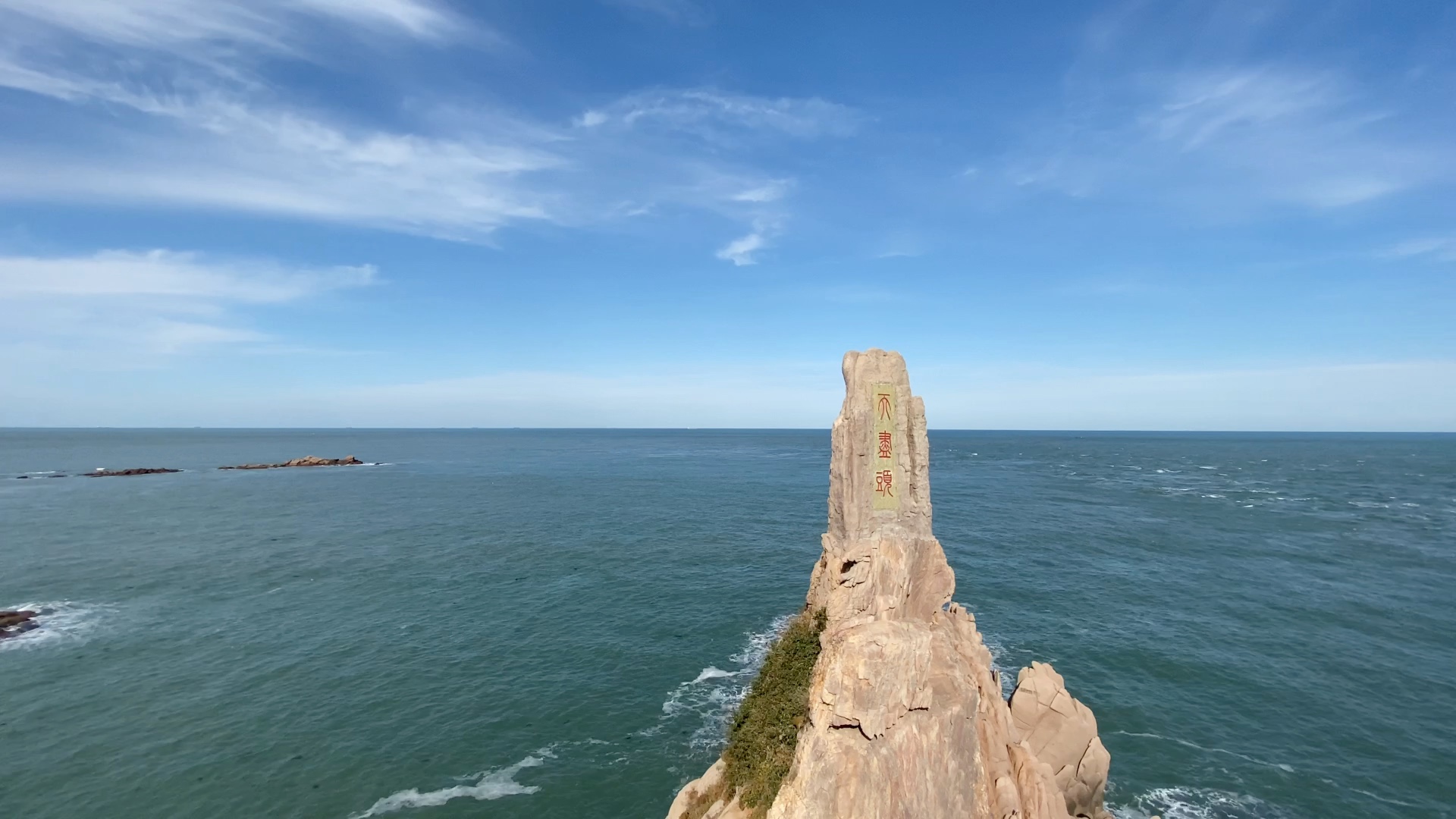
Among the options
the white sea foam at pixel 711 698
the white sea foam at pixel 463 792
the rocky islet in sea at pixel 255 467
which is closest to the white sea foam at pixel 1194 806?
the white sea foam at pixel 711 698

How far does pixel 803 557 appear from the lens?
65.4 metres

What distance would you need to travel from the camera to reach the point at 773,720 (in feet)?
86.3

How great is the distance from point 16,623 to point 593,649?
43588mm

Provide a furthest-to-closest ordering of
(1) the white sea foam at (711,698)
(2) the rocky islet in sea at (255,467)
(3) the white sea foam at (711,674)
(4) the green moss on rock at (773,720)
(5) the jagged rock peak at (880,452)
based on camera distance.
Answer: (2) the rocky islet in sea at (255,467) < (3) the white sea foam at (711,674) < (1) the white sea foam at (711,698) < (5) the jagged rock peak at (880,452) < (4) the green moss on rock at (773,720)

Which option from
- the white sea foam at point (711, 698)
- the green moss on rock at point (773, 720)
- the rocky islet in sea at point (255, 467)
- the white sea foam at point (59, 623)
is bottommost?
the white sea foam at point (711, 698)

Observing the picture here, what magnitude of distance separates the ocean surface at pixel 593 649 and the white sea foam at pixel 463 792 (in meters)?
0.13

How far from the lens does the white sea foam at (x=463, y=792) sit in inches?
1101

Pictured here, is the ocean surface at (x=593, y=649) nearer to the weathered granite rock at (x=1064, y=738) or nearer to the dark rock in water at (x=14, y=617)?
the dark rock in water at (x=14, y=617)

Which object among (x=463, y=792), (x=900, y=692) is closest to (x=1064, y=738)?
(x=900, y=692)

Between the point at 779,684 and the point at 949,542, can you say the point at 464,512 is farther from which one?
the point at 779,684

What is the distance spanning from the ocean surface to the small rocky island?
→ 2.21 metres

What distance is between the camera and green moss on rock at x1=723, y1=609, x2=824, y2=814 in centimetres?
2266

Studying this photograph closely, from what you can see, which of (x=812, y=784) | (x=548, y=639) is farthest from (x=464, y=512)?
(x=812, y=784)

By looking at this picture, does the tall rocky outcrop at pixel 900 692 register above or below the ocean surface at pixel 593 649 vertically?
above
